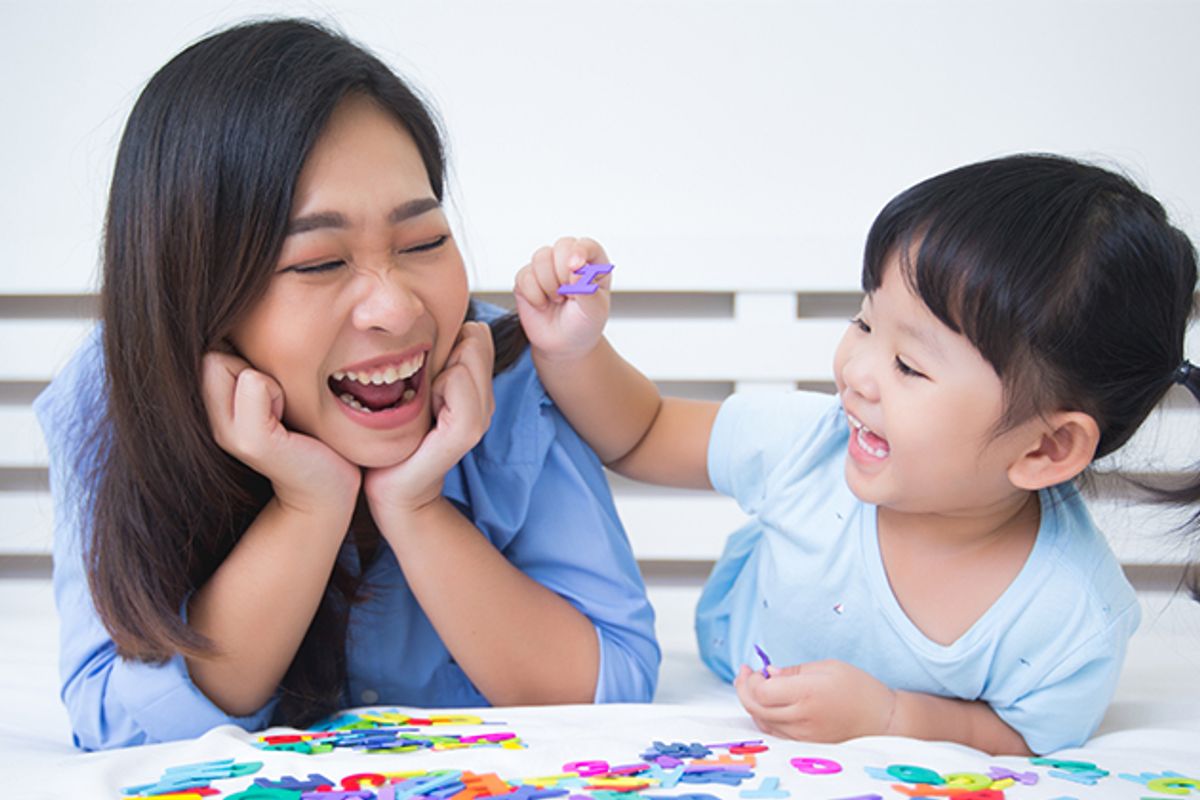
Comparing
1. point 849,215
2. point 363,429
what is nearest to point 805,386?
point 849,215

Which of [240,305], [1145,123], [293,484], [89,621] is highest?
[1145,123]

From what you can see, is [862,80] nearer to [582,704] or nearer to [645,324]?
[645,324]

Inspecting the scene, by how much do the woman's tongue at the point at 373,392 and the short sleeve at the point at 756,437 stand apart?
437mm

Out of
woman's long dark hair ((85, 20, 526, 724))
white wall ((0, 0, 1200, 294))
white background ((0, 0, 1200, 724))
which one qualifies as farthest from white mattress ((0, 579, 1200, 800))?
white wall ((0, 0, 1200, 294))

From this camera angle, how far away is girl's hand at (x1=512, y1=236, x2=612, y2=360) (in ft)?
4.15

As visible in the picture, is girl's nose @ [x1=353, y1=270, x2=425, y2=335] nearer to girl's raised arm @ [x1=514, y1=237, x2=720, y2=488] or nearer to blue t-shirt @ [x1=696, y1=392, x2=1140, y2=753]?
girl's raised arm @ [x1=514, y1=237, x2=720, y2=488]

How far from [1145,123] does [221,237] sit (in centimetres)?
164

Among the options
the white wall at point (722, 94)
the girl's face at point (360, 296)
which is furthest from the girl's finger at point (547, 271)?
the white wall at point (722, 94)

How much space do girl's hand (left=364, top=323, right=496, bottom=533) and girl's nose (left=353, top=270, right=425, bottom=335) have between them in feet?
0.37

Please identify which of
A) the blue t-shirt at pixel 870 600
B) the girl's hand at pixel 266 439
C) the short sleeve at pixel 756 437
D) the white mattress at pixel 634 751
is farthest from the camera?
the short sleeve at pixel 756 437

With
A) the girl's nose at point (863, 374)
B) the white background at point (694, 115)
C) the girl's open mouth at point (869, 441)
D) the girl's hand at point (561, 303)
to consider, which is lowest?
the girl's open mouth at point (869, 441)

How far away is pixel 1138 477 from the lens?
168cm

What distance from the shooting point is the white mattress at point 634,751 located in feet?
3.23

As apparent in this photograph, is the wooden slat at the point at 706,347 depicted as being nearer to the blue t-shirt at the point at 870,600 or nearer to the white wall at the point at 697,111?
the white wall at the point at 697,111
